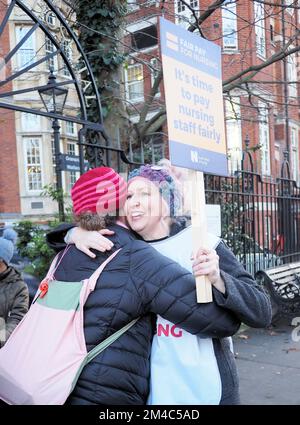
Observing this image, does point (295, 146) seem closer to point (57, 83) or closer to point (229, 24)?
point (229, 24)

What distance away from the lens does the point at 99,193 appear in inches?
75.4

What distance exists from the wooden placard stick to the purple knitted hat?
197 millimetres

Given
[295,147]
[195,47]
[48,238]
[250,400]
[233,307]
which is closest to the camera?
[233,307]

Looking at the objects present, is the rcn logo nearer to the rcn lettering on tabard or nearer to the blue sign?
the rcn lettering on tabard

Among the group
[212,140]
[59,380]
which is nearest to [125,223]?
[212,140]

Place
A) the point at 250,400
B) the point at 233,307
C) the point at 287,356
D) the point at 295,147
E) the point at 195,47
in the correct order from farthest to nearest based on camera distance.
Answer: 1. the point at 295,147
2. the point at 287,356
3. the point at 250,400
4. the point at 195,47
5. the point at 233,307

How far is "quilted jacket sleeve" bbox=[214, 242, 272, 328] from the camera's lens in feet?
5.69

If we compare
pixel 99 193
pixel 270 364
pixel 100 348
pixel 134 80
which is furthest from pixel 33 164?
pixel 100 348

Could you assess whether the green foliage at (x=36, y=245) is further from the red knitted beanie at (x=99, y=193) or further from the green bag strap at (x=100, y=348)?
the green bag strap at (x=100, y=348)

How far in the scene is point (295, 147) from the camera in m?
24.8

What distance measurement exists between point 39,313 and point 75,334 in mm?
196

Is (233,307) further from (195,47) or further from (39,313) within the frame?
(195,47)

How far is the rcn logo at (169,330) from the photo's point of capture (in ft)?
6.09

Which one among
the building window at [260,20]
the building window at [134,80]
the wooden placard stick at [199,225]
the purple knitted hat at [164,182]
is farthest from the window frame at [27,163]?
the wooden placard stick at [199,225]
